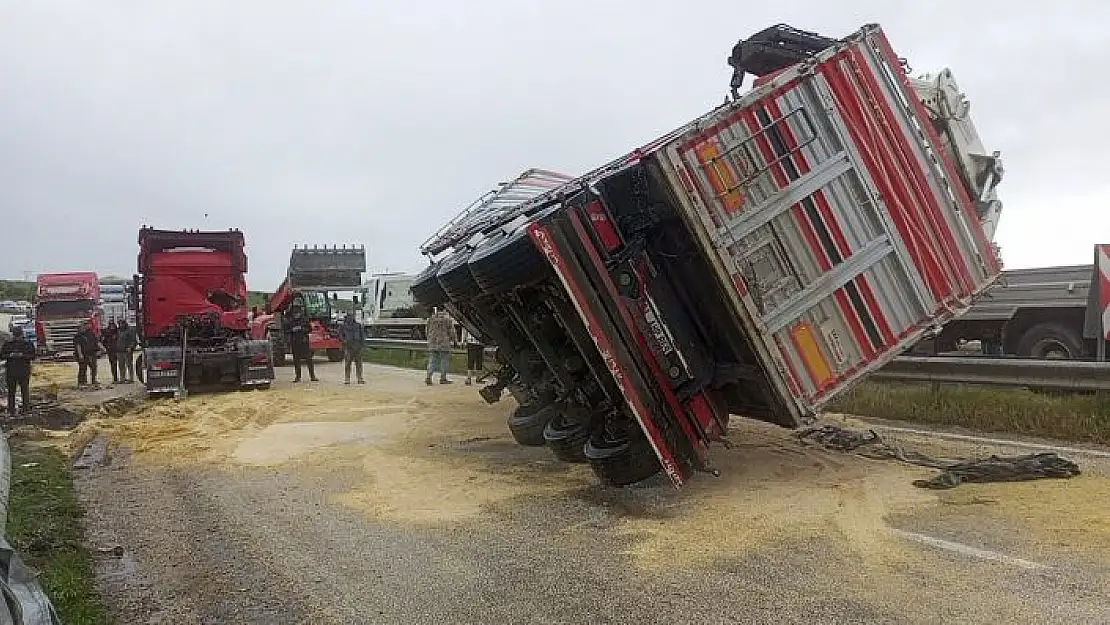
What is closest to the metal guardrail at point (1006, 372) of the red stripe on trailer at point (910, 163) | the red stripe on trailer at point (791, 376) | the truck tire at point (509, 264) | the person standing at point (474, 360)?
the red stripe on trailer at point (910, 163)

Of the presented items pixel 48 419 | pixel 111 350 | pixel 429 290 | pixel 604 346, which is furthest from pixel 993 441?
pixel 111 350

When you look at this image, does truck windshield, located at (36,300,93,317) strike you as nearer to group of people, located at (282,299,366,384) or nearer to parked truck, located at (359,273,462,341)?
parked truck, located at (359,273,462,341)

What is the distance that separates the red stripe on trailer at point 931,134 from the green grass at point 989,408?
5.04ft

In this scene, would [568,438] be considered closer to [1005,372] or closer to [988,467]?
[988,467]

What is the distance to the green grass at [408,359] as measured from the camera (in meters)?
19.0

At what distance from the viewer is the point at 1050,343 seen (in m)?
11.9

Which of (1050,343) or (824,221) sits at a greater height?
(824,221)

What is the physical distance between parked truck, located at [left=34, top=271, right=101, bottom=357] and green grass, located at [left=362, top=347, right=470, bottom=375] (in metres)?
10.1

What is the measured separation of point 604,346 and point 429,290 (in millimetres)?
3359

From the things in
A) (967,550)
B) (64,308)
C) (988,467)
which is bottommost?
(988,467)

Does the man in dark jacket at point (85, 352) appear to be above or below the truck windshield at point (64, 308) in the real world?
below

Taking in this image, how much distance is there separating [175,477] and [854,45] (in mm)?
6460

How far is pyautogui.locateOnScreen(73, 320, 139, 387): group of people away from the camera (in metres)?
19.2

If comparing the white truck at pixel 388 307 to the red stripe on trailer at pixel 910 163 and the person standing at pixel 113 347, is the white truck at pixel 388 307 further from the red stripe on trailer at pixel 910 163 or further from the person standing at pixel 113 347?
the red stripe on trailer at pixel 910 163
